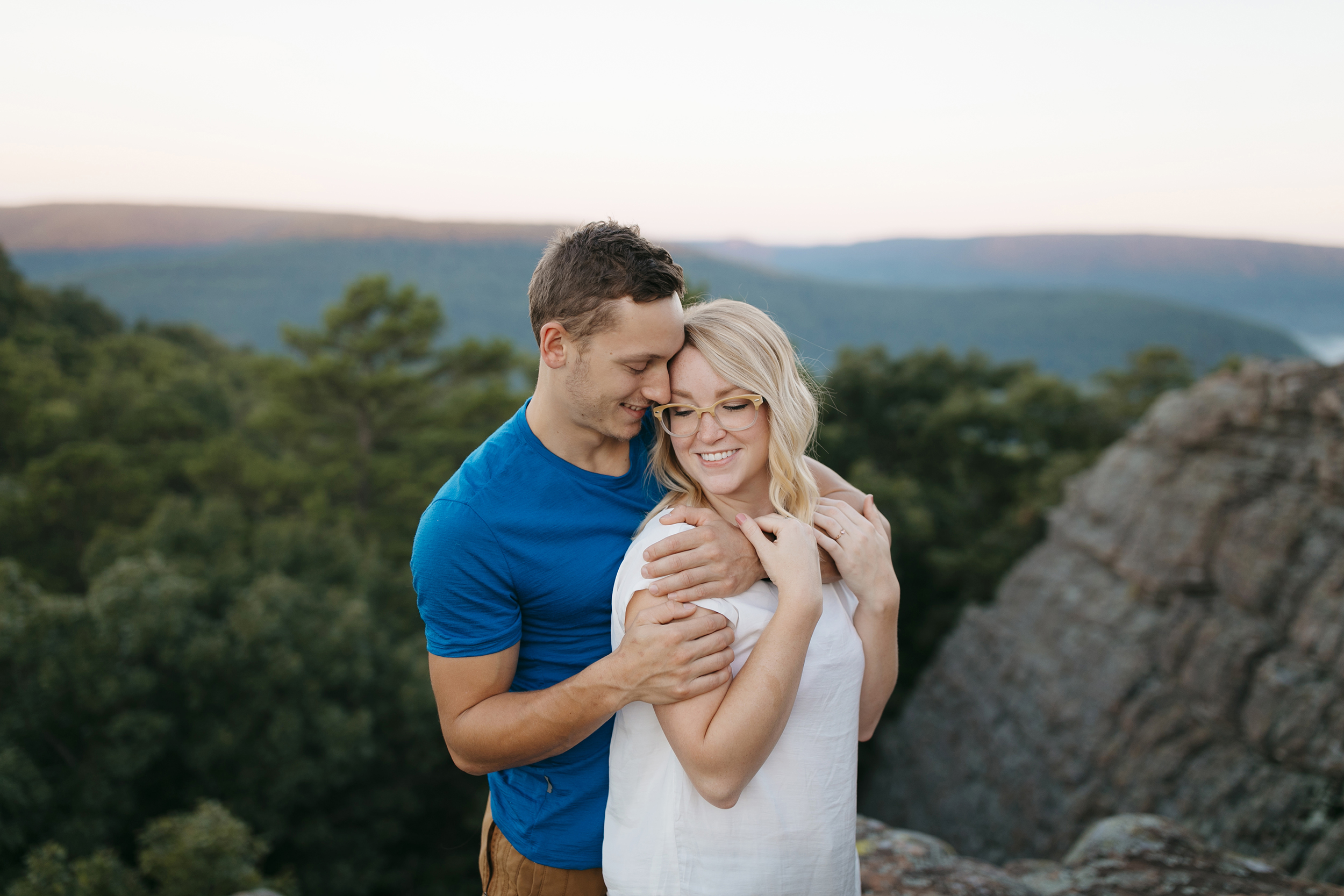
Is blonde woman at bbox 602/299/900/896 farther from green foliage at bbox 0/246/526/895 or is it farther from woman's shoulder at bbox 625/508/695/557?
green foliage at bbox 0/246/526/895

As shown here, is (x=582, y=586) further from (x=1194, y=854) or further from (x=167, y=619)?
(x=167, y=619)

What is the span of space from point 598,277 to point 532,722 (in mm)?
1324

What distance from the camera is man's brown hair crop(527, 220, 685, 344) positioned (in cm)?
231

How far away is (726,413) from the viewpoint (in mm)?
2350

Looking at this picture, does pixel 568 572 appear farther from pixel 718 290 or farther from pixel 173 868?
pixel 718 290

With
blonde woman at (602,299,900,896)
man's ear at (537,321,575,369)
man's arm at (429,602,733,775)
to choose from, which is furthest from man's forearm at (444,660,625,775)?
man's ear at (537,321,575,369)


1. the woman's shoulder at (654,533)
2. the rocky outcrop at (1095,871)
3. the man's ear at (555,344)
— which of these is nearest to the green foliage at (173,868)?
the rocky outcrop at (1095,871)

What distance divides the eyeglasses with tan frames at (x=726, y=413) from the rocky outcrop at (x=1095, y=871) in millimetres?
2474

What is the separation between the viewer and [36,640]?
9211 mm

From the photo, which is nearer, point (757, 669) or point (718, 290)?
point (757, 669)

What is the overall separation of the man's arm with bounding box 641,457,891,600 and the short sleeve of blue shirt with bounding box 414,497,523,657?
47 centimetres

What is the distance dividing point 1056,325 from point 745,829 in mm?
91581

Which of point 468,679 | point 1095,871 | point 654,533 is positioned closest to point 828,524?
point 654,533

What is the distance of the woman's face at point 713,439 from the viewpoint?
234 cm
